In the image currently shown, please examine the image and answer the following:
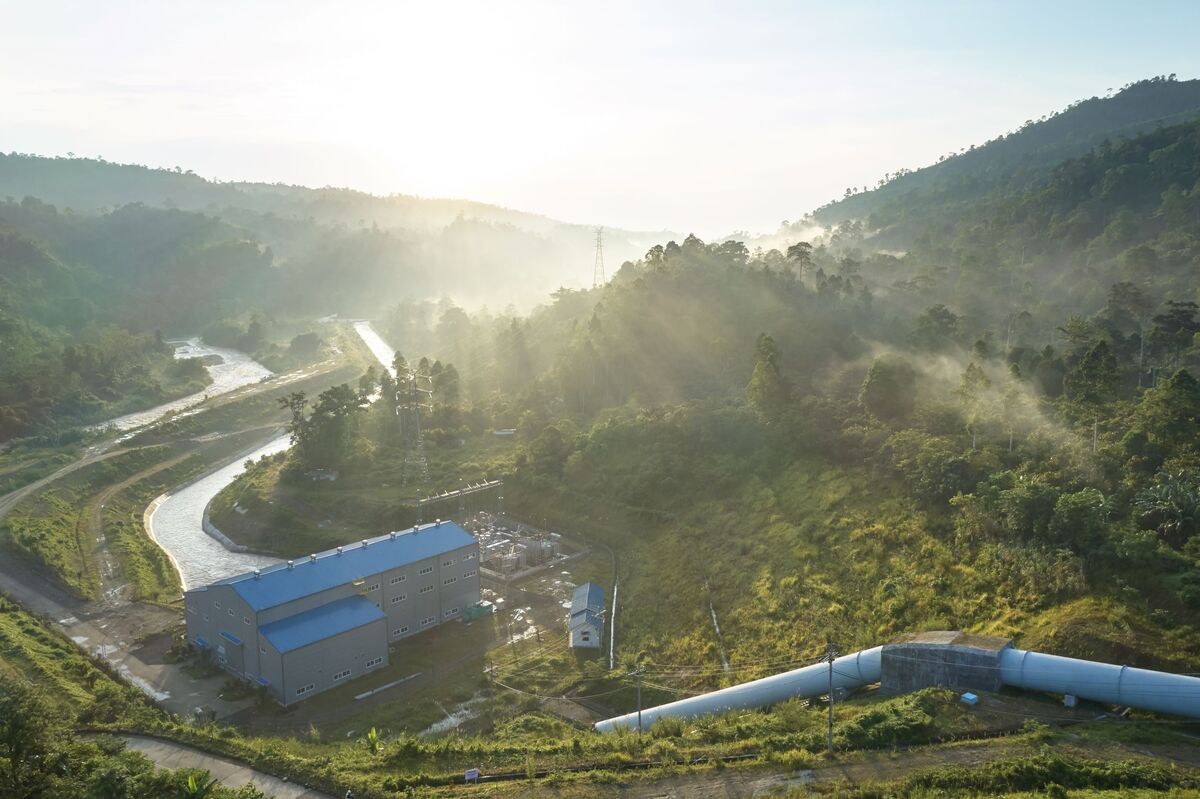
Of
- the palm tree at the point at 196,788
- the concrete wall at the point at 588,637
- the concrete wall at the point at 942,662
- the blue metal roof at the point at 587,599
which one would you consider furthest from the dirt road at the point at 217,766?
the concrete wall at the point at 942,662

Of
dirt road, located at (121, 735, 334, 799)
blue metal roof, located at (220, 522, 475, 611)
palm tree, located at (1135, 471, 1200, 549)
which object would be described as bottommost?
dirt road, located at (121, 735, 334, 799)

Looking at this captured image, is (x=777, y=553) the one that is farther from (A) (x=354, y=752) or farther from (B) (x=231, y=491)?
(B) (x=231, y=491)

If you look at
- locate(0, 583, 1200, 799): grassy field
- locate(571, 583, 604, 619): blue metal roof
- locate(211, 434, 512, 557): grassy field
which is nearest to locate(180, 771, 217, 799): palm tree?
locate(0, 583, 1200, 799): grassy field

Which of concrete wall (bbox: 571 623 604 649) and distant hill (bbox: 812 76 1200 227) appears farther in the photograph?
Answer: distant hill (bbox: 812 76 1200 227)

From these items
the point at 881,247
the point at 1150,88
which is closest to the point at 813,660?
the point at 881,247

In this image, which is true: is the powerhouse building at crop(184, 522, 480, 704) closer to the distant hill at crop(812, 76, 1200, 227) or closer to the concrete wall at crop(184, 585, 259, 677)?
the concrete wall at crop(184, 585, 259, 677)
